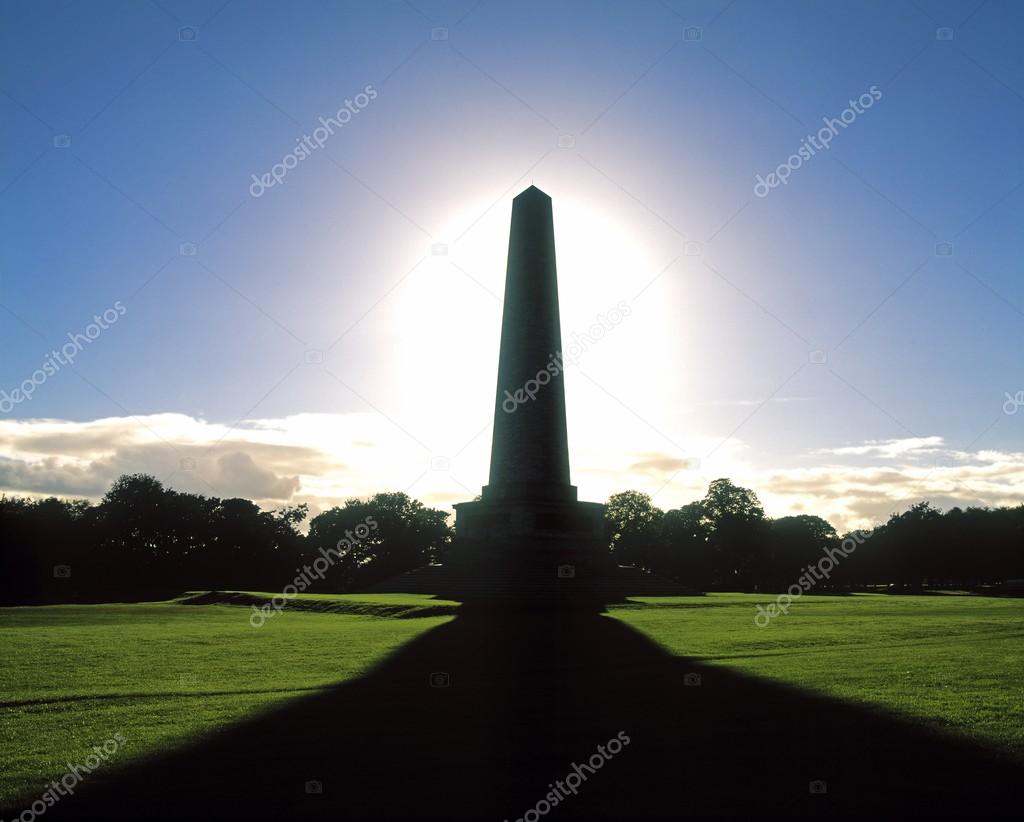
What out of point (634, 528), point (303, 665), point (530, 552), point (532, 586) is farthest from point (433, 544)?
point (303, 665)

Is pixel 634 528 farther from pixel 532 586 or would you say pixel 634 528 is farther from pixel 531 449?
pixel 532 586

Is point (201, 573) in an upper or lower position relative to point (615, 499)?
lower

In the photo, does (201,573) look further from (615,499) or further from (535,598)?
(535,598)

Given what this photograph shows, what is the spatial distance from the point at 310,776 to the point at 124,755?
1941 millimetres

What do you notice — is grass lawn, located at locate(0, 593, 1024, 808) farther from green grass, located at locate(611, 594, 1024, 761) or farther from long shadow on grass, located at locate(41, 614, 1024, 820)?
long shadow on grass, located at locate(41, 614, 1024, 820)

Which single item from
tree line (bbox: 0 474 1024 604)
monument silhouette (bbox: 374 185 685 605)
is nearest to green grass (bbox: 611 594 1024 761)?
Answer: monument silhouette (bbox: 374 185 685 605)

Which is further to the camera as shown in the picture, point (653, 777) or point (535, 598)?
point (535, 598)

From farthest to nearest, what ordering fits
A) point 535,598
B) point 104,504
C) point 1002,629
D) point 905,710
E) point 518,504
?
point 104,504 → point 518,504 → point 535,598 → point 1002,629 → point 905,710

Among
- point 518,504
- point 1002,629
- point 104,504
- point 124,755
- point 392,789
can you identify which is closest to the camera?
point 392,789

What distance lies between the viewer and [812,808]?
5.43 metres

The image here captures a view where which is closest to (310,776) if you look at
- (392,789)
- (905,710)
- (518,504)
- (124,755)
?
(392,789)

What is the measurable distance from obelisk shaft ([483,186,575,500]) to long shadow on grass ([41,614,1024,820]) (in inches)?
974

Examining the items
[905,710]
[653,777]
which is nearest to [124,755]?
[653,777]

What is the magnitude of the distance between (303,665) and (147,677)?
2.46 metres
